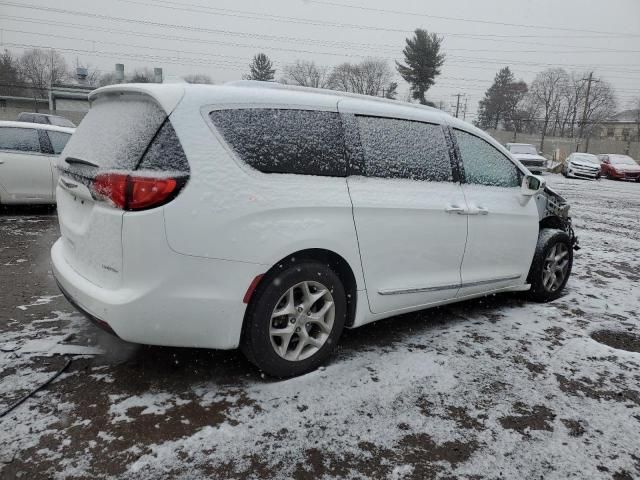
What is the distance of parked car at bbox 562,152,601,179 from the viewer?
83.2 ft

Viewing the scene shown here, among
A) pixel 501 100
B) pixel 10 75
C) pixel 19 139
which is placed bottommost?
pixel 19 139

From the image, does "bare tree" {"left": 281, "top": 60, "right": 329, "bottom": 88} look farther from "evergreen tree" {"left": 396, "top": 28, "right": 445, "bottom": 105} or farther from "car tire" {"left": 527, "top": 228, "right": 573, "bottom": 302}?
"car tire" {"left": 527, "top": 228, "right": 573, "bottom": 302}

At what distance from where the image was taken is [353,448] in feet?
7.32

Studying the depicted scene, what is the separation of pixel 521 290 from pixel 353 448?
9.32ft

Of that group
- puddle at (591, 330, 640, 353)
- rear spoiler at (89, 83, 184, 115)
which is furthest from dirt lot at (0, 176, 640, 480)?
rear spoiler at (89, 83, 184, 115)

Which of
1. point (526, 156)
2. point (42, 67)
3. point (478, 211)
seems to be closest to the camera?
point (478, 211)

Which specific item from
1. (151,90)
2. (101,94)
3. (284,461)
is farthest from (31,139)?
(284,461)

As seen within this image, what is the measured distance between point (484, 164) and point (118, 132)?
2753mm

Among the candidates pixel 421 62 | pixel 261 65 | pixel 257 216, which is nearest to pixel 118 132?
pixel 257 216

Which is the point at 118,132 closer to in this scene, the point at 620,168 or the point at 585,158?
the point at 585,158

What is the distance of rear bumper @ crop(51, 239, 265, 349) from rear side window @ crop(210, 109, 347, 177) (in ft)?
1.99

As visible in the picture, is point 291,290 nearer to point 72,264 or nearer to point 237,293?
point 237,293

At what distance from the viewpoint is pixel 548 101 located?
80438 millimetres

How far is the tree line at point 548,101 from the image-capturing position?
74.9 meters
